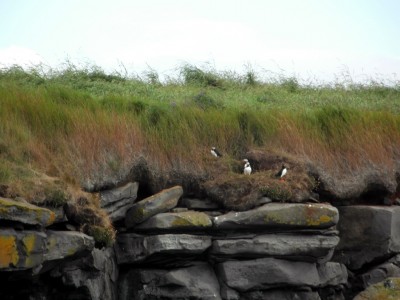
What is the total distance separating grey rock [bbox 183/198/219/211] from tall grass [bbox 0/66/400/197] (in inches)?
27.2

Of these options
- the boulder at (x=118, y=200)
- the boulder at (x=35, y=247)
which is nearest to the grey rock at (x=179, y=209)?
the boulder at (x=118, y=200)

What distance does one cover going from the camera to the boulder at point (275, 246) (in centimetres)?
1509

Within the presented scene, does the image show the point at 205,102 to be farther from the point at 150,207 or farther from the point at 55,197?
the point at 55,197

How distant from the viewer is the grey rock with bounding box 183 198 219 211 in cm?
1590

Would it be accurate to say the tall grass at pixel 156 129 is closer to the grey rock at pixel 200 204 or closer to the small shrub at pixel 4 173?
the small shrub at pixel 4 173

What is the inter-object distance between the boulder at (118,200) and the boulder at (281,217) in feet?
5.84

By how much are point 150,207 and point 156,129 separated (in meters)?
2.37

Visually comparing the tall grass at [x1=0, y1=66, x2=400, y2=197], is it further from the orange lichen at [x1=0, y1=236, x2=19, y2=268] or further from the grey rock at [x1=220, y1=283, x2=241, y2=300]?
the grey rock at [x1=220, y1=283, x2=241, y2=300]

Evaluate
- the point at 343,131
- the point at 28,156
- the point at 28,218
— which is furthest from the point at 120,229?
the point at 343,131

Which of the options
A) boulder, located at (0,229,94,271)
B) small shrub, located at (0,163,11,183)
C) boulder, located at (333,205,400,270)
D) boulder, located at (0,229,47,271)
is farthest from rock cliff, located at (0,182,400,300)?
small shrub, located at (0,163,11,183)

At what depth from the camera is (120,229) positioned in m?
15.1

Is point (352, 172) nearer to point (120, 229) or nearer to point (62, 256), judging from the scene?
point (120, 229)

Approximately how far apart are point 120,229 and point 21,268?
3.53 meters

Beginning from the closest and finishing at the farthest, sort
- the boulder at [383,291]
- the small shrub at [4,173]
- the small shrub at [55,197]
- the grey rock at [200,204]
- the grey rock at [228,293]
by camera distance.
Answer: the small shrub at [4,173], the small shrub at [55,197], the grey rock at [228,293], the boulder at [383,291], the grey rock at [200,204]
